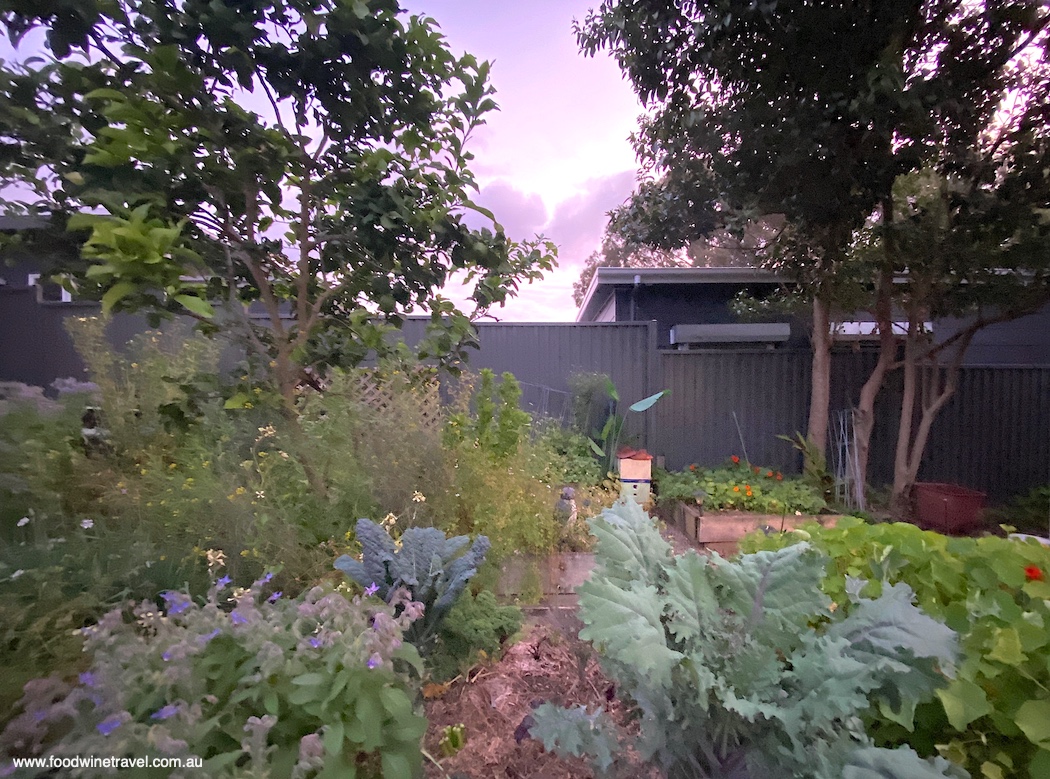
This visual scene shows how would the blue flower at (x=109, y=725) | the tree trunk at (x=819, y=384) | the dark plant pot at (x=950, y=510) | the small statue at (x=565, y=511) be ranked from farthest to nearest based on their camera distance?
the tree trunk at (x=819, y=384), the dark plant pot at (x=950, y=510), the small statue at (x=565, y=511), the blue flower at (x=109, y=725)

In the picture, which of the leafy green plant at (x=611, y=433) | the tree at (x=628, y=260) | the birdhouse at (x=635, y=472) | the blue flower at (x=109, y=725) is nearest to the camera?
the blue flower at (x=109, y=725)

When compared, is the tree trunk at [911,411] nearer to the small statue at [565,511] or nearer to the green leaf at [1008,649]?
the small statue at [565,511]

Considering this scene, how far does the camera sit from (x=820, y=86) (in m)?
3.44

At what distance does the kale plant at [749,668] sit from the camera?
99 centimetres

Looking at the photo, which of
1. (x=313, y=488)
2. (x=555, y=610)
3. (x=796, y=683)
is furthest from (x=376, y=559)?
(x=796, y=683)

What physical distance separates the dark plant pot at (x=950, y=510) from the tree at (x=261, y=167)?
14.4 ft

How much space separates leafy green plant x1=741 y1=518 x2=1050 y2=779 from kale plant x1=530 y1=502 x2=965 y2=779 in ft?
0.33

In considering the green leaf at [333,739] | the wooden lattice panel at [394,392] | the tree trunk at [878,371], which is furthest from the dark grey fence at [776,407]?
the green leaf at [333,739]

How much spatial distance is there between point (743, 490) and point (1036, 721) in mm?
3423

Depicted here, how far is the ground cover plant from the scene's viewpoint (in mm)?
4168

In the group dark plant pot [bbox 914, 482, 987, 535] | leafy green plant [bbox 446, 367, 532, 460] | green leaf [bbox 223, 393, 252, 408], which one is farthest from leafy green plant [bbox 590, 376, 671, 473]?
green leaf [bbox 223, 393, 252, 408]

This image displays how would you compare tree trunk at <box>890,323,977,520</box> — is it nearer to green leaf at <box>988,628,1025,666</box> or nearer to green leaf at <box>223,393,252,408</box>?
green leaf at <box>988,628,1025,666</box>

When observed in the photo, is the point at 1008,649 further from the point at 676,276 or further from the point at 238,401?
the point at 676,276

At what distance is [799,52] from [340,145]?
3473mm
